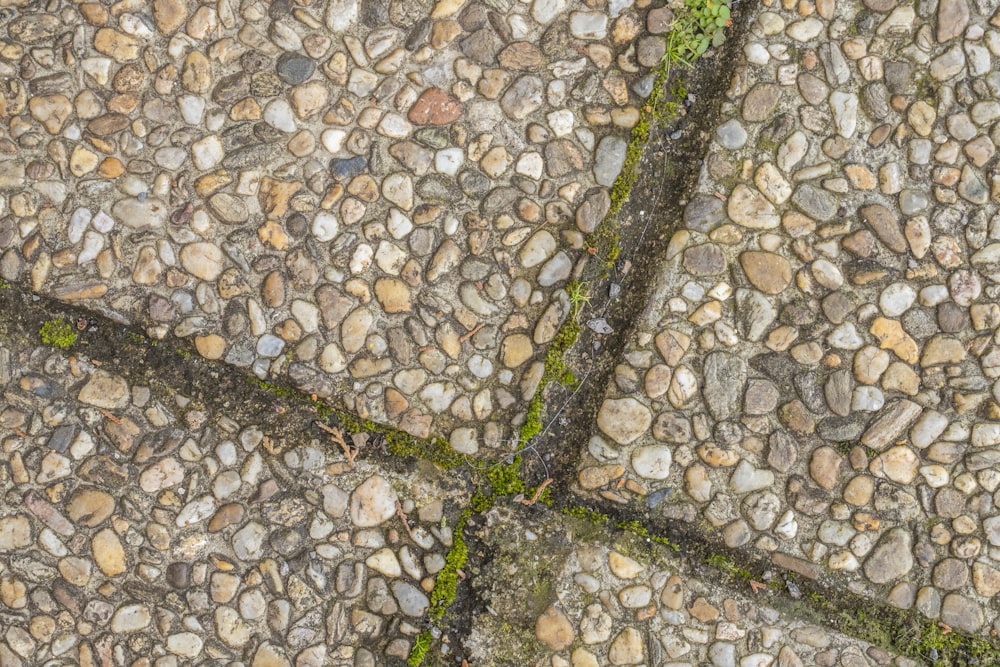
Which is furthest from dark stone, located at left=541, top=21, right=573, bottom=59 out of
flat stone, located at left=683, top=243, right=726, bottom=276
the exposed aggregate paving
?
flat stone, located at left=683, top=243, right=726, bottom=276

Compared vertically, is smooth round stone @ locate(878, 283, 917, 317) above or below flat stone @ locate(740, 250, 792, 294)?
above

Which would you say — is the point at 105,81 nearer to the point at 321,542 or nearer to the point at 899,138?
the point at 321,542

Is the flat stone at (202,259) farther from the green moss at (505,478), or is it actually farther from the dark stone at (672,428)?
the dark stone at (672,428)

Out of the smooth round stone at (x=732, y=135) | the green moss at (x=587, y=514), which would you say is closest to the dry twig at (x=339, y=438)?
the green moss at (x=587, y=514)

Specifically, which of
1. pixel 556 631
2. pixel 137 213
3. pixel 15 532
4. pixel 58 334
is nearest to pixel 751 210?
pixel 556 631

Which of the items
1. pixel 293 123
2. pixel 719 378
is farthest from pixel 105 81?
pixel 719 378

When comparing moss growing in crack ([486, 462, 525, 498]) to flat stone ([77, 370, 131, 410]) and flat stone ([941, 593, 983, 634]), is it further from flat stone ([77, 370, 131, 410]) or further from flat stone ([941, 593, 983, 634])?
flat stone ([941, 593, 983, 634])
